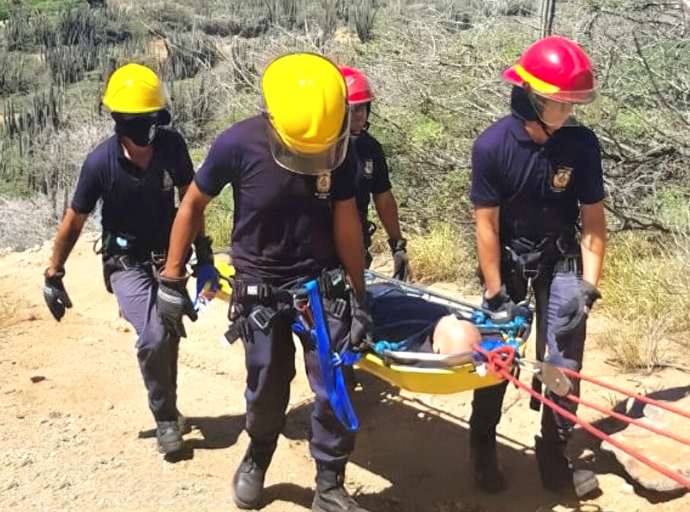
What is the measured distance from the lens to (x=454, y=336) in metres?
3.54

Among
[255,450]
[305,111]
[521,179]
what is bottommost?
[255,450]

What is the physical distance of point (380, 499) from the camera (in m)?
4.38

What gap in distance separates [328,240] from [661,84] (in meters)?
4.46

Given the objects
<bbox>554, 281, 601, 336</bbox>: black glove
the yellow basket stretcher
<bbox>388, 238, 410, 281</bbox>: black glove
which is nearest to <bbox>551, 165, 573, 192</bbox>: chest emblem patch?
<bbox>554, 281, 601, 336</bbox>: black glove

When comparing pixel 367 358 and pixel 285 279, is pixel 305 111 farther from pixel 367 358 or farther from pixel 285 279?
pixel 367 358

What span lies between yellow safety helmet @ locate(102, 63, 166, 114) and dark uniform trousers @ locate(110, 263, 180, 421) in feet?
2.67

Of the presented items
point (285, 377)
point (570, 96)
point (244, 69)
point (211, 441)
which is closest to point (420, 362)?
point (285, 377)

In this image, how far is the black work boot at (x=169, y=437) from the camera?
4.64 m

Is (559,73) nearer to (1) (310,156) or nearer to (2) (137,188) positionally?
(1) (310,156)

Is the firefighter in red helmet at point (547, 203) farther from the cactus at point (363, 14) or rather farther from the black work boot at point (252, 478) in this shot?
the cactus at point (363, 14)

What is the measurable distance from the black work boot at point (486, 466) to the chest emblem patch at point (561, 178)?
1270 millimetres

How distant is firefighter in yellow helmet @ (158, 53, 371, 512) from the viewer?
341 cm

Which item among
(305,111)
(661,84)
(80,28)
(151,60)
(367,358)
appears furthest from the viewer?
(80,28)

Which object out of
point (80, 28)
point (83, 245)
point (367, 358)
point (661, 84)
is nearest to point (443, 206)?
point (661, 84)
